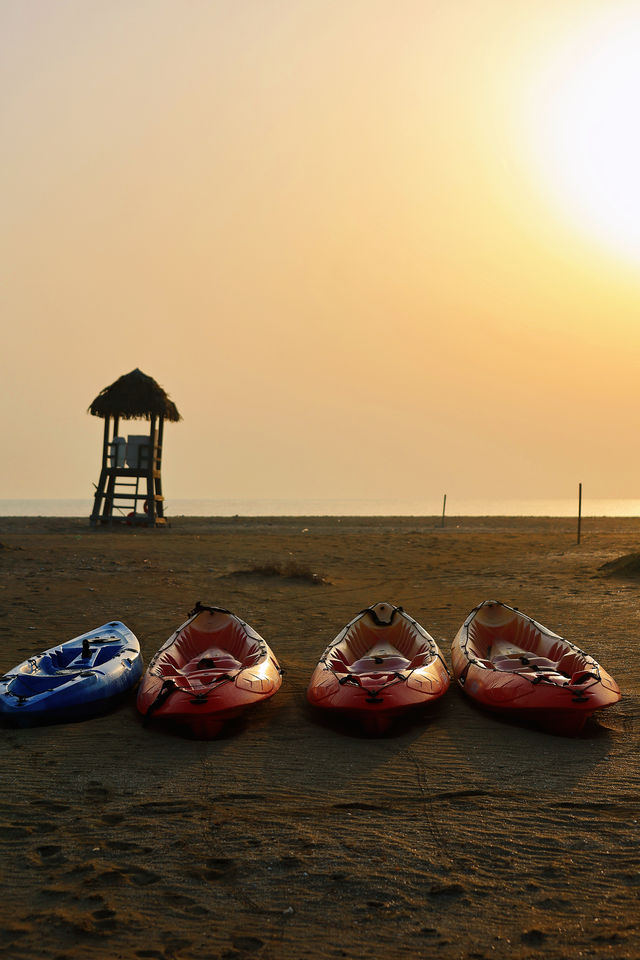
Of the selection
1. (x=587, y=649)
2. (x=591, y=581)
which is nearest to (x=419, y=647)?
Answer: (x=587, y=649)

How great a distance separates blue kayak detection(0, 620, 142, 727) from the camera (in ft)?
23.2

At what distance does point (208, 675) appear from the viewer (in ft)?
25.1

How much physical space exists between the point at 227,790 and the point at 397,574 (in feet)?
37.3

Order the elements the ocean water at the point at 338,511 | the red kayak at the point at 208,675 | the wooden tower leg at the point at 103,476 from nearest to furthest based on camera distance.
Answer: the red kayak at the point at 208,675 → the wooden tower leg at the point at 103,476 → the ocean water at the point at 338,511

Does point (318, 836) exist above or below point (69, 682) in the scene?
below

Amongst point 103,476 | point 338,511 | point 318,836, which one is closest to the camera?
point 318,836

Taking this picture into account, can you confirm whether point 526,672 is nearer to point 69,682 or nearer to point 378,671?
point 378,671

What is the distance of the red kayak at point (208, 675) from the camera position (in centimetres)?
691

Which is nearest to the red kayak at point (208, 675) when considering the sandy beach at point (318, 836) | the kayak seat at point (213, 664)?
the kayak seat at point (213, 664)

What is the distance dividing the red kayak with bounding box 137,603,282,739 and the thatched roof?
64.9ft

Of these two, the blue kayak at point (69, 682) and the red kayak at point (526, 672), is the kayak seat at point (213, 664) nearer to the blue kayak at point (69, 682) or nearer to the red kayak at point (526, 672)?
the blue kayak at point (69, 682)

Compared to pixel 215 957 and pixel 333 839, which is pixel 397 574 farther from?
pixel 215 957

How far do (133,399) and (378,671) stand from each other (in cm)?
2192

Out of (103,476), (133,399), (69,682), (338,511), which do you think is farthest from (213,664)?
(338,511)
